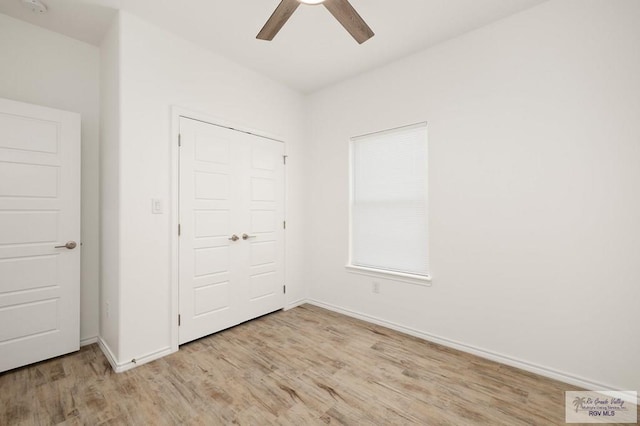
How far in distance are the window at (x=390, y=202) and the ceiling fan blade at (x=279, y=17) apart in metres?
1.58

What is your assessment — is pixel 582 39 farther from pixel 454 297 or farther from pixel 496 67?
pixel 454 297

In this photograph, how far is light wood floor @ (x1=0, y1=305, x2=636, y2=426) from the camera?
5.64 feet

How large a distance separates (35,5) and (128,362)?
2.84 meters

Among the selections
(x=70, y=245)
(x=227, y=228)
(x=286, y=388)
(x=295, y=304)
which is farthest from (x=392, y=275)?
(x=70, y=245)

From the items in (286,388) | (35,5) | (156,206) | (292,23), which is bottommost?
(286,388)

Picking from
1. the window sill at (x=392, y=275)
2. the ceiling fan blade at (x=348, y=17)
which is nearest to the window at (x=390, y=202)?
the window sill at (x=392, y=275)

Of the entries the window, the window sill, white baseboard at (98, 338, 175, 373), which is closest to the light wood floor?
white baseboard at (98, 338, 175, 373)

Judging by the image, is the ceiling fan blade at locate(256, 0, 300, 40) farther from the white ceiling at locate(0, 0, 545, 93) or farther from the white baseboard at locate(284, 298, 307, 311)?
the white baseboard at locate(284, 298, 307, 311)

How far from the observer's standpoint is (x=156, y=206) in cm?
242

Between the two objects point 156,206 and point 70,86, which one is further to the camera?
point 70,86

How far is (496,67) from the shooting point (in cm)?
237

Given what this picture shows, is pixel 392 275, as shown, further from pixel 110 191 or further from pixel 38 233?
pixel 38 233

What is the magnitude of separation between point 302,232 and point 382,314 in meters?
1.50

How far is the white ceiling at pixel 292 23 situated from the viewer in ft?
7.16
